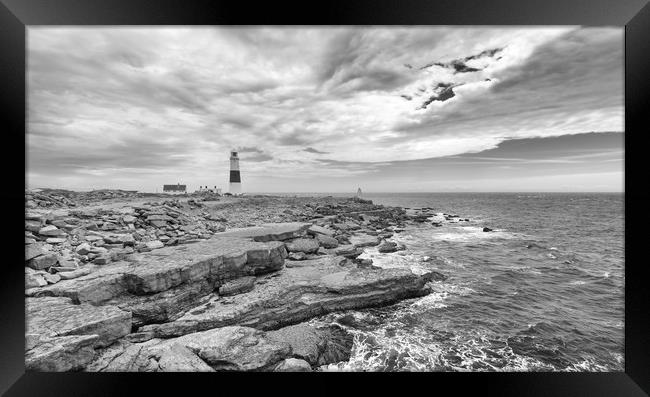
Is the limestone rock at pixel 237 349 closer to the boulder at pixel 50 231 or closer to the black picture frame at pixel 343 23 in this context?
the black picture frame at pixel 343 23

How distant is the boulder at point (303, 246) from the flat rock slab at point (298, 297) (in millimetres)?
1301

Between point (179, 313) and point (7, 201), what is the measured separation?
3.49m

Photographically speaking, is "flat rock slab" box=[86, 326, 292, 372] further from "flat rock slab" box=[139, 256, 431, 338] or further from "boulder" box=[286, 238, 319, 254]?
"boulder" box=[286, 238, 319, 254]

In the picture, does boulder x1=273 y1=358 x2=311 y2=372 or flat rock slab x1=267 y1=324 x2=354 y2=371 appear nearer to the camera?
boulder x1=273 y1=358 x2=311 y2=372

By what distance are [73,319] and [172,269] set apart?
1627 mm

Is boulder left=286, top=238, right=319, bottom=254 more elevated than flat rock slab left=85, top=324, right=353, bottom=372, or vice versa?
boulder left=286, top=238, right=319, bottom=254

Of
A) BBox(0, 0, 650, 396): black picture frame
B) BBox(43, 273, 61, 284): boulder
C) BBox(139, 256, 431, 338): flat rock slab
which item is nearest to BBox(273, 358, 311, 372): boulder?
BBox(0, 0, 650, 396): black picture frame

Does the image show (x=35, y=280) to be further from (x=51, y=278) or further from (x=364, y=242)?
(x=364, y=242)

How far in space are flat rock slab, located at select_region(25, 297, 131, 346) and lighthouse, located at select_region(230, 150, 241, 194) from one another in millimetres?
16229

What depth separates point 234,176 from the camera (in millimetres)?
20953

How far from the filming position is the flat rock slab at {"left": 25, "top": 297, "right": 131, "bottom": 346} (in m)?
3.83

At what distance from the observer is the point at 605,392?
2.98 meters

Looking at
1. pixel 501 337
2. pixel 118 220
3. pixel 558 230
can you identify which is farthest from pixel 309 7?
pixel 558 230

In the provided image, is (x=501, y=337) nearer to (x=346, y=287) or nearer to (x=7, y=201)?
(x=346, y=287)
